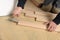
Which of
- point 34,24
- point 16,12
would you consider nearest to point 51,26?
point 34,24

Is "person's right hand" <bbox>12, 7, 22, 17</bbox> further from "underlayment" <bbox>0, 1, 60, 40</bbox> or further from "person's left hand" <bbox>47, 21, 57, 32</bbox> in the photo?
"person's left hand" <bbox>47, 21, 57, 32</bbox>

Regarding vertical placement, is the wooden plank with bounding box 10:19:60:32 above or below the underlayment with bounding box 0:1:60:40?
above

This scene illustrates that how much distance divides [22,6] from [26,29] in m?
0.23

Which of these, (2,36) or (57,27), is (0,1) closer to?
(2,36)

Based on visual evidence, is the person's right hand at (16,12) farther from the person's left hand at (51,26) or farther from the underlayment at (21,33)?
the person's left hand at (51,26)

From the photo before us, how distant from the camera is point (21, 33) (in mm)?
958

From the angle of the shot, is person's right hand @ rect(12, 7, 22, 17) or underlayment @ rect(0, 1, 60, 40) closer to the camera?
underlayment @ rect(0, 1, 60, 40)

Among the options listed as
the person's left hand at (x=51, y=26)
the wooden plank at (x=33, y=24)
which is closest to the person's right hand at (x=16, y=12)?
the wooden plank at (x=33, y=24)

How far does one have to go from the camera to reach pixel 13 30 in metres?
0.97

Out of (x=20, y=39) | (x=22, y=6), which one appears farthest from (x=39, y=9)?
(x=20, y=39)

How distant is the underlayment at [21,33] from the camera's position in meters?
0.93

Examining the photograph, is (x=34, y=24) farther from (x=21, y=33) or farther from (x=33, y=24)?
(x=21, y=33)

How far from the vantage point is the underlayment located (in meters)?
0.93

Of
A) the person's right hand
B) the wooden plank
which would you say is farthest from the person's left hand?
the person's right hand
